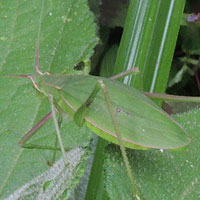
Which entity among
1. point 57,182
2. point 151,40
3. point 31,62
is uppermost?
point 151,40

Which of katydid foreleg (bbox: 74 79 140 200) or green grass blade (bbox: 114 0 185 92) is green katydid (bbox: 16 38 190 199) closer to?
katydid foreleg (bbox: 74 79 140 200)

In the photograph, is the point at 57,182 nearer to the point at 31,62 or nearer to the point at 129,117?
the point at 129,117

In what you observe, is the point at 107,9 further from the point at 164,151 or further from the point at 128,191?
the point at 128,191

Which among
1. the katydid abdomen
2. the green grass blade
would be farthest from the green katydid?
the green grass blade

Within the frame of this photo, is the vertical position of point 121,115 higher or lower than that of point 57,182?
higher

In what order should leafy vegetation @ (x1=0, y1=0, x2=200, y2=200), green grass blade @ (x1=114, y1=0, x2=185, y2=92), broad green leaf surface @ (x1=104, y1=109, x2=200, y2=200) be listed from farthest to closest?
green grass blade @ (x1=114, y1=0, x2=185, y2=92)
leafy vegetation @ (x1=0, y1=0, x2=200, y2=200)
broad green leaf surface @ (x1=104, y1=109, x2=200, y2=200)

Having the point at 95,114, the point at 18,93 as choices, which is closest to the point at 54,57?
the point at 18,93

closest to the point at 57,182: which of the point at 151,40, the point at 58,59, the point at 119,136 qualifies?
the point at 119,136

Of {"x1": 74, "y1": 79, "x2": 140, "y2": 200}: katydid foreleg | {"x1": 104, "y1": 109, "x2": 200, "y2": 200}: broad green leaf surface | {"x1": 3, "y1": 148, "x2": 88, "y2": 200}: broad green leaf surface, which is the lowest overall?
{"x1": 3, "y1": 148, "x2": 88, "y2": 200}: broad green leaf surface

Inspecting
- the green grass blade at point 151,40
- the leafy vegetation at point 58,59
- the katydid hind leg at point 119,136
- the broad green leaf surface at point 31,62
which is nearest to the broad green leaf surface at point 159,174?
the katydid hind leg at point 119,136
